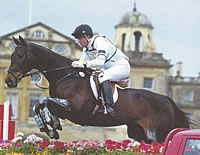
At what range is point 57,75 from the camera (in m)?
9.27

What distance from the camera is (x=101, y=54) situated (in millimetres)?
9148

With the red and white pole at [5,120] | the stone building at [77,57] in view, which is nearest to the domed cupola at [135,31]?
the stone building at [77,57]

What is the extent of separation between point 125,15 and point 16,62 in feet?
151

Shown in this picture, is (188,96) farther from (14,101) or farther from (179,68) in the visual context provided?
(14,101)

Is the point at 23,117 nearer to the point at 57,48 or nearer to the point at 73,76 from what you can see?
the point at 57,48

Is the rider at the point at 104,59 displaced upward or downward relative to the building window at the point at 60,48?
downward

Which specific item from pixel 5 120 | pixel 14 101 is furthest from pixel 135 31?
pixel 5 120

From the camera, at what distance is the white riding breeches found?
9378mm

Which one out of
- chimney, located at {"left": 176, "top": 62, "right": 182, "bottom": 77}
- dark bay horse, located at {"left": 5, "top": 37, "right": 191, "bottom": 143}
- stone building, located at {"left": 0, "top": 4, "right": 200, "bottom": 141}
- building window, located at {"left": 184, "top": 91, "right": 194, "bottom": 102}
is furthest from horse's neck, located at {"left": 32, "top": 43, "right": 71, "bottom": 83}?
chimney, located at {"left": 176, "top": 62, "right": 182, "bottom": 77}

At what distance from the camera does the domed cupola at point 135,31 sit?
53.1 m

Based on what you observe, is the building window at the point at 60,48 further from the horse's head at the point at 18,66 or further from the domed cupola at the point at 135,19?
the horse's head at the point at 18,66

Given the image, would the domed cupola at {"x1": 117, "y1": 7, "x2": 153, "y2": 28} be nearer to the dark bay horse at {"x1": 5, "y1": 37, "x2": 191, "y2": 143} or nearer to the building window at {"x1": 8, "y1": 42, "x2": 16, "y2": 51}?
the building window at {"x1": 8, "y1": 42, "x2": 16, "y2": 51}

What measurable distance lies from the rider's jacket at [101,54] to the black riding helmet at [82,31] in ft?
0.42

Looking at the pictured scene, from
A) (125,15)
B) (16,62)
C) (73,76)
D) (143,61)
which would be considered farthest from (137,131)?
(125,15)
